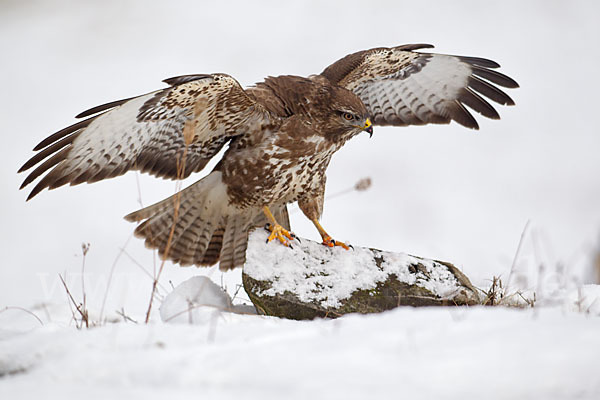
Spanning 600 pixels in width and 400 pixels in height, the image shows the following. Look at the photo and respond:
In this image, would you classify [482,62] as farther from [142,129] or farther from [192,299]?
[192,299]

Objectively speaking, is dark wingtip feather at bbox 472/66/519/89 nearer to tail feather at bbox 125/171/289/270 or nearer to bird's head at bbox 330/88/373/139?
bird's head at bbox 330/88/373/139

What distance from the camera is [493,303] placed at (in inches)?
171

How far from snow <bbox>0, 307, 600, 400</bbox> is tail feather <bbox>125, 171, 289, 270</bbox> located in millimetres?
2800

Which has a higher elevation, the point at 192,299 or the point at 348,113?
the point at 348,113

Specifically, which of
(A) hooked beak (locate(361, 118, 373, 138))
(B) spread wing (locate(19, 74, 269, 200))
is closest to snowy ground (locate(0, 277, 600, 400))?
(B) spread wing (locate(19, 74, 269, 200))

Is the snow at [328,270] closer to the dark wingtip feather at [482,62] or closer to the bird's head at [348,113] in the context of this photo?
the bird's head at [348,113]

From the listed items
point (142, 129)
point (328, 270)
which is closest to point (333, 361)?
point (328, 270)

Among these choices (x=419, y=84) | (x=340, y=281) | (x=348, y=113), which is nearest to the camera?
(x=340, y=281)

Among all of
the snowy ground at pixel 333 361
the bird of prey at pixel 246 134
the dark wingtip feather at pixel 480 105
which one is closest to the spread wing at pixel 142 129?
the bird of prey at pixel 246 134

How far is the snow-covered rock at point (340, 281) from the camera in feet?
14.1

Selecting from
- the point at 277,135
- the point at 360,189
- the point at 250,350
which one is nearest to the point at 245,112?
the point at 277,135

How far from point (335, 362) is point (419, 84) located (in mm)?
4313

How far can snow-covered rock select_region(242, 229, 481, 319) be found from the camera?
14.1 ft

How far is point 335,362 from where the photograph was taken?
212 cm
